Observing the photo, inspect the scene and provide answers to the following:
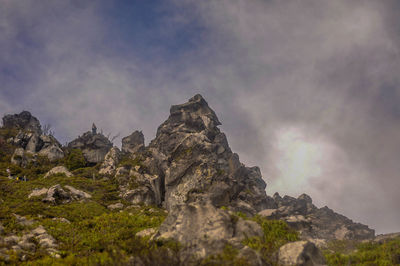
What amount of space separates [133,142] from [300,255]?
352 ft

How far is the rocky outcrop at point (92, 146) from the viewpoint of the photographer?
98500 millimetres

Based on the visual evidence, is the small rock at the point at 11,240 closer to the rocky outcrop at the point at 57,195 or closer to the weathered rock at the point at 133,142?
the rocky outcrop at the point at 57,195

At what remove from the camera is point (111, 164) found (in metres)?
84.3

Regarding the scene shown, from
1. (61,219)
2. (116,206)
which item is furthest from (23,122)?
(61,219)

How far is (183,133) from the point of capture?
90875 mm

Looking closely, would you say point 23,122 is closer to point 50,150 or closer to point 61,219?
point 50,150

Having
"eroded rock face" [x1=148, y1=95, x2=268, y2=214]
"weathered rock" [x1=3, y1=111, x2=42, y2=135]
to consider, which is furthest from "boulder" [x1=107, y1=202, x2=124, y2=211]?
"weathered rock" [x1=3, y1=111, x2=42, y2=135]

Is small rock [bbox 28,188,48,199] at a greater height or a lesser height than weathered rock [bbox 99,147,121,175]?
lesser

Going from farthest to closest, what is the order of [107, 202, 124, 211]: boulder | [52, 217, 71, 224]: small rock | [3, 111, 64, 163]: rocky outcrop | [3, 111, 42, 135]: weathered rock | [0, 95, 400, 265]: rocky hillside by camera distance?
[3, 111, 42, 135]: weathered rock, [3, 111, 64, 163]: rocky outcrop, [107, 202, 124, 211]: boulder, [52, 217, 71, 224]: small rock, [0, 95, 400, 265]: rocky hillside

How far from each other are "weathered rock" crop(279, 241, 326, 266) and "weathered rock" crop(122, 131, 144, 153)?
98964 mm

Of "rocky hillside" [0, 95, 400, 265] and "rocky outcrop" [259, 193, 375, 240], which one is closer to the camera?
"rocky hillside" [0, 95, 400, 265]

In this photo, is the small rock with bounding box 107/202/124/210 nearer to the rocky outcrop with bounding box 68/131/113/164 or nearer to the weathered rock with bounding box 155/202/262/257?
the weathered rock with bounding box 155/202/262/257

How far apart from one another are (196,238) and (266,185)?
381 feet

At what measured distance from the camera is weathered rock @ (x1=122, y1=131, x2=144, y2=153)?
114 metres
